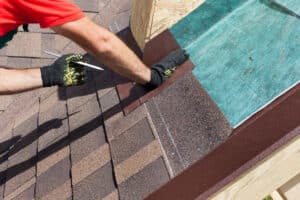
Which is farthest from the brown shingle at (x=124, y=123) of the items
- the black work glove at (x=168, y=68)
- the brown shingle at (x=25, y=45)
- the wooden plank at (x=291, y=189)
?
the brown shingle at (x=25, y=45)

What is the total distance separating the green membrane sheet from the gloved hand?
565mm

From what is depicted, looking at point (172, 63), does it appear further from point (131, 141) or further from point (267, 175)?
point (267, 175)

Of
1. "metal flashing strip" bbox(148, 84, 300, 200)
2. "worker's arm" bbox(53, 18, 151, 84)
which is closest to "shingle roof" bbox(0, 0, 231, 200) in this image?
"worker's arm" bbox(53, 18, 151, 84)

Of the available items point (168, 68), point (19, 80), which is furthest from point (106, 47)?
point (19, 80)

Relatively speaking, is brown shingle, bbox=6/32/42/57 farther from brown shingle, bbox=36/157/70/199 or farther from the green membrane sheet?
the green membrane sheet

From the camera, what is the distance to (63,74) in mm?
2660

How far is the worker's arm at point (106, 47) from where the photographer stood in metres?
2.40

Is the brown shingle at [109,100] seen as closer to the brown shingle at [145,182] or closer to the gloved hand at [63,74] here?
the gloved hand at [63,74]

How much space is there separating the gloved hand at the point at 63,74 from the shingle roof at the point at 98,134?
176 mm

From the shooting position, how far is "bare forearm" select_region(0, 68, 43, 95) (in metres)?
2.69

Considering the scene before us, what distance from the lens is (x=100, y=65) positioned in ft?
9.86

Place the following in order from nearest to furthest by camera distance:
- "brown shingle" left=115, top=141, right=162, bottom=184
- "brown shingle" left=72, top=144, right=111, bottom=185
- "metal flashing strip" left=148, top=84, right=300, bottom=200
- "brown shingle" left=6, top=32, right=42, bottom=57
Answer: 1. "metal flashing strip" left=148, top=84, right=300, bottom=200
2. "brown shingle" left=115, top=141, right=162, bottom=184
3. "brown shingle" left=72, top=144, right=111, bottom=185
4. "brown shingle" left=6, top=32, right=42, bottom=57

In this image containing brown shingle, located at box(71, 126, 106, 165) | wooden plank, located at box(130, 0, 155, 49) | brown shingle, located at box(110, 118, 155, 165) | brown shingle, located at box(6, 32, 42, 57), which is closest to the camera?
brown shingle, located at box(110, 118, 155, 165)

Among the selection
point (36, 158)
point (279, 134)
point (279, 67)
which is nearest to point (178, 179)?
point (279, 134)
